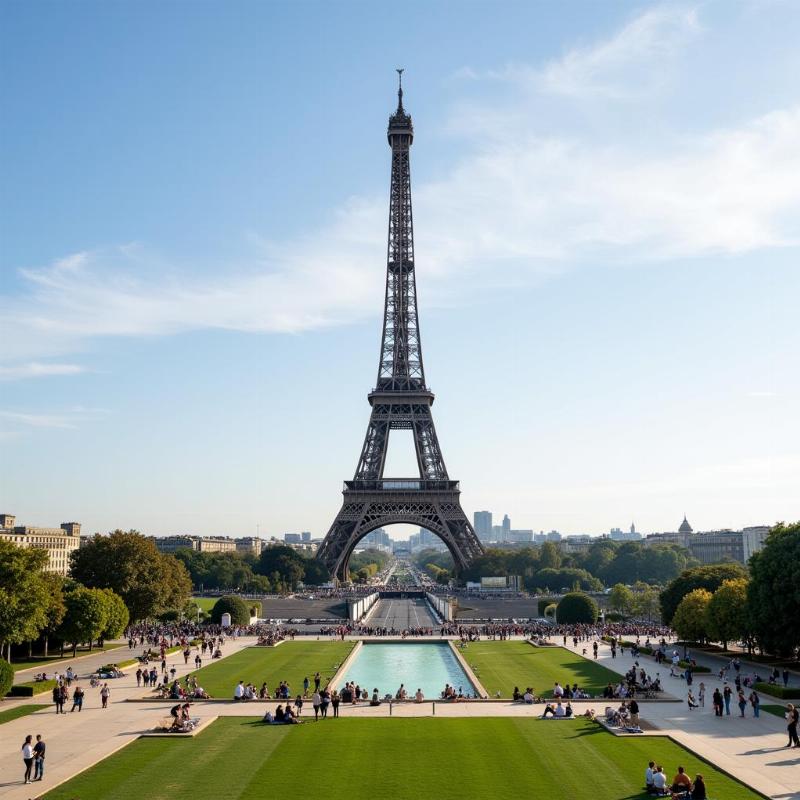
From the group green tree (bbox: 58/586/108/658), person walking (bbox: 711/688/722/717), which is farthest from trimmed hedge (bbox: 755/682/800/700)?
green tree (bbox: 58/586/108/658)

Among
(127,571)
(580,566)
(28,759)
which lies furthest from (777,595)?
Result: (580,566)

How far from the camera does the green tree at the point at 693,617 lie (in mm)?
51656

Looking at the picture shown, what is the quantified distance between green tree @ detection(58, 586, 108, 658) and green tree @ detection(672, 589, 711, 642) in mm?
34571

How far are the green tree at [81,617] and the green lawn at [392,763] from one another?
22497 mm

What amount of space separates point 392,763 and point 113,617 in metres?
32.8

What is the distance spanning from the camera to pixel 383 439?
105 meters

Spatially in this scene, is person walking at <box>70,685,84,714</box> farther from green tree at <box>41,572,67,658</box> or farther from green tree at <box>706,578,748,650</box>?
green tree at <box>706,578,748,650</box>

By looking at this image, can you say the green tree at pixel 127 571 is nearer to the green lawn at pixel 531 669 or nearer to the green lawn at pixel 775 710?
the green lawn at pixel 531 669

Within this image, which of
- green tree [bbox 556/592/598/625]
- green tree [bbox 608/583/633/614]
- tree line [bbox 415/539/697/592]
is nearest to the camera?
green tree [bbox 556/592/598/625]

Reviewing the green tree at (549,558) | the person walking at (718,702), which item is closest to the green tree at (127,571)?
the person walking at (718,702)

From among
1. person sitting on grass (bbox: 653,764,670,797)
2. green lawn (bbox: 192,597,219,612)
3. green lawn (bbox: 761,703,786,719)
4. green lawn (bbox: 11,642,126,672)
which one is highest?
person sitting on grass (bbox: 653,764,670,797)

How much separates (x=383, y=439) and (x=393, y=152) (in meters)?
35.2

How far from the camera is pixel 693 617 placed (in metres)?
52.1

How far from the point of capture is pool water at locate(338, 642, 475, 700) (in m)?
40.4
